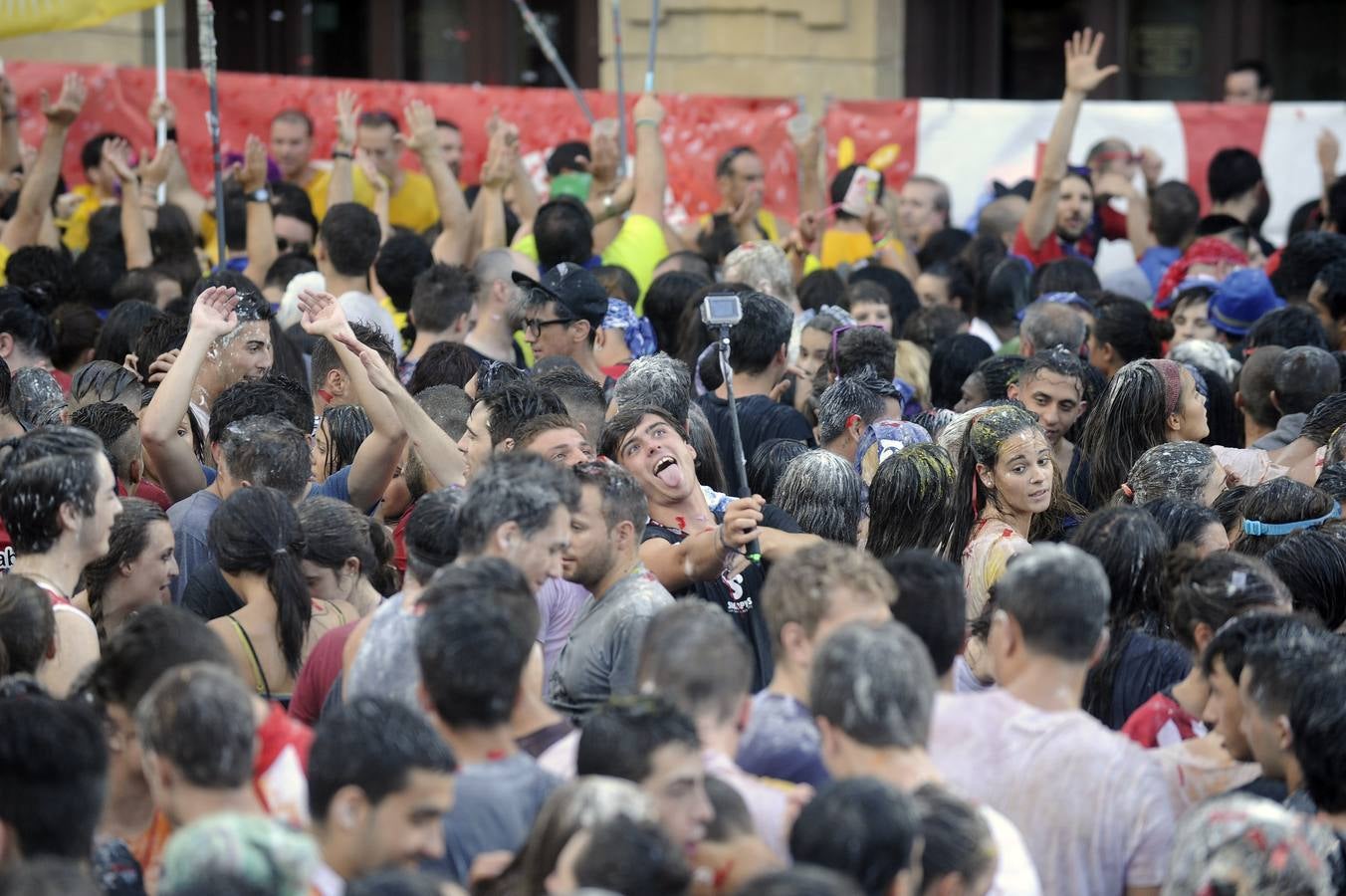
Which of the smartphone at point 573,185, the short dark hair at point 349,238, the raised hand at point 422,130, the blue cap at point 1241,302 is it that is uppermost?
the raised hand at point 422,130

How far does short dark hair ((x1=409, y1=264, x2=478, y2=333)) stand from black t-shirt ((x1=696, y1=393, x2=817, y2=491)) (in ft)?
4.61

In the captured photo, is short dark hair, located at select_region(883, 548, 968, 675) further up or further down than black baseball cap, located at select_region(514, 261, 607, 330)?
further down

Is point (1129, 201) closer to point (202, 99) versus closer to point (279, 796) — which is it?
point (202, 99)

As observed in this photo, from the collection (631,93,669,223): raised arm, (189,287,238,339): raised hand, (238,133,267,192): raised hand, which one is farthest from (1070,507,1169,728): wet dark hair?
(238,133,267,192): raised hand

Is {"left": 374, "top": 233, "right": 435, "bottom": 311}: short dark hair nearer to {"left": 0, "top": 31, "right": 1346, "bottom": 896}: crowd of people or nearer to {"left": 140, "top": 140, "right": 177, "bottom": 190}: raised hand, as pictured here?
{"left": 0, "top": 31, "right": 1346, "bottom": 896}: crowd of people

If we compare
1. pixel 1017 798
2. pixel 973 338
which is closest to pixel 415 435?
pixel 1017 798

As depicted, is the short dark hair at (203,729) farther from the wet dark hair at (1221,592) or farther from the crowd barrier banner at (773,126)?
the crowd barrier banner at (773,126)

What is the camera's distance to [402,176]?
11531mm

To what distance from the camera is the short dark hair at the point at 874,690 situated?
3475 mm

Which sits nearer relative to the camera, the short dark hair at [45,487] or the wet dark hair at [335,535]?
the short dark hair at [45,487]

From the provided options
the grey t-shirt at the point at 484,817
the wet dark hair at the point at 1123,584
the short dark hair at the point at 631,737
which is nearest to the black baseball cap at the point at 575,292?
the wet dark hair at the point at 1123,584

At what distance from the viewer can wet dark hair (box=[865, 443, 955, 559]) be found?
17.8ft

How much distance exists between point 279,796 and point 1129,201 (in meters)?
8.07

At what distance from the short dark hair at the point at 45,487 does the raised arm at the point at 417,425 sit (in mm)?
1040
